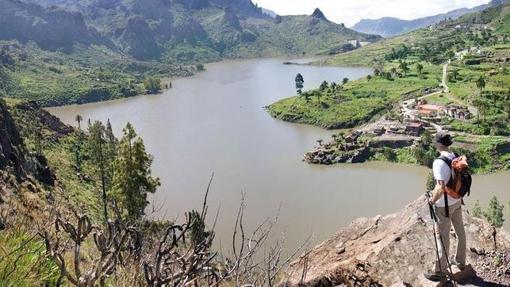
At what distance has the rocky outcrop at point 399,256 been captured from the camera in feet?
22.5

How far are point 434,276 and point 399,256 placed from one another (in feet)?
3.38

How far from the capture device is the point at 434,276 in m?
6.15

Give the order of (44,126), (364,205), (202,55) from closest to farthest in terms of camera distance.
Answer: (364,205) < (44,126) < (202,55)

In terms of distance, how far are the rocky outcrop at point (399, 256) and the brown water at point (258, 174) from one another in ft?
Result: 16.2

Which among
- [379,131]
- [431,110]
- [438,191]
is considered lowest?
[379,131]

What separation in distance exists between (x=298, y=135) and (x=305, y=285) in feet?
160

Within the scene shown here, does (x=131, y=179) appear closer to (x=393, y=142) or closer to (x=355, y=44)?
(x=393, y=142)

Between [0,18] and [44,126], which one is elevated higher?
[0,18]

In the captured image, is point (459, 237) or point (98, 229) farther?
point (459, 237)

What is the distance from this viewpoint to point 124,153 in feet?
68.2

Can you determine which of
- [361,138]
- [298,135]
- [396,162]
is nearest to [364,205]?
[396,162]

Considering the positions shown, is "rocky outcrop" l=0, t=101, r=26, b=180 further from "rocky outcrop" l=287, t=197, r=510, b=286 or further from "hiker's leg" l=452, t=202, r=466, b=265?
"hiker's leg" l=452, t=202, r=466, b=265

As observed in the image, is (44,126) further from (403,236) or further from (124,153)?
(403,236)

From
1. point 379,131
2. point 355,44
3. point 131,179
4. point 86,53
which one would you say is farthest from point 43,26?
point 131,179
